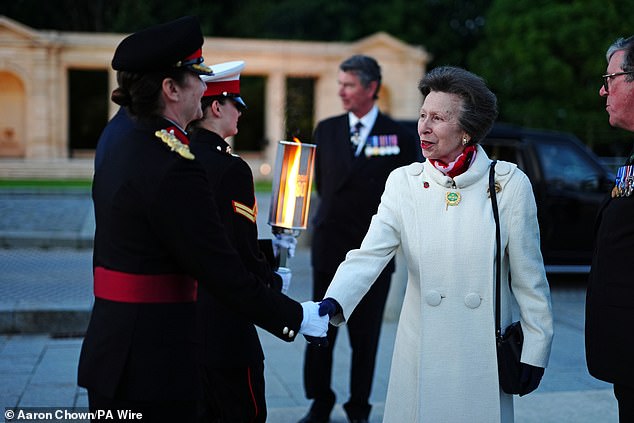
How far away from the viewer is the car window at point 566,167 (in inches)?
411

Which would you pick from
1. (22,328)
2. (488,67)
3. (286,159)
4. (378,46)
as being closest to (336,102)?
(378,46)

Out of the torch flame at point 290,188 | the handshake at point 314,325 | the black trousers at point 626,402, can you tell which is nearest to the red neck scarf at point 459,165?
the handshake at point 314,325

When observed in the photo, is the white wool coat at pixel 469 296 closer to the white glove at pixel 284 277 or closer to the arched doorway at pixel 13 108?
the white glove at pixel 284 277

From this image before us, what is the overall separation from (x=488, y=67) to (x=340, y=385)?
31.8 m

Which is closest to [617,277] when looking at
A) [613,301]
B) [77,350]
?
[613,301]

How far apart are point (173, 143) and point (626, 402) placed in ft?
6.41

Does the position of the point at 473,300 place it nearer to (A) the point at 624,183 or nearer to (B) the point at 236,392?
(A) the point at 624,183

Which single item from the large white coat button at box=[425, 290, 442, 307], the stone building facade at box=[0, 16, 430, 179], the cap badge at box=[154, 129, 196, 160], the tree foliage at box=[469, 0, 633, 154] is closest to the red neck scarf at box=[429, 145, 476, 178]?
the large white coat button at box=[425, 290, 442, 307]

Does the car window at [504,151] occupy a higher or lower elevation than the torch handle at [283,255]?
higher

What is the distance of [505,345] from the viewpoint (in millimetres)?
3174

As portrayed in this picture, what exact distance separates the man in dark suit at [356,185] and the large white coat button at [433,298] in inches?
79.3

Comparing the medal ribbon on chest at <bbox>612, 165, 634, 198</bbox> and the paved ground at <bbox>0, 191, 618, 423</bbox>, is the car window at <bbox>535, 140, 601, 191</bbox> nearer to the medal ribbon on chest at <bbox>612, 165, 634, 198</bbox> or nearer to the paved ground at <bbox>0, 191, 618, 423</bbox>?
the paved ground at <bbox>0, 191, 618, 423</bbox>

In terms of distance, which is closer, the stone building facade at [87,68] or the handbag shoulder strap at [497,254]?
the handbag shoulder strap at [497,254]

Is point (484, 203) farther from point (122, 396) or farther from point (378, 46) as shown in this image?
point (378, 46)
